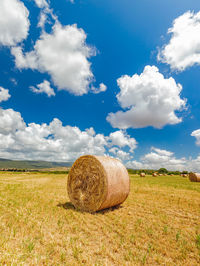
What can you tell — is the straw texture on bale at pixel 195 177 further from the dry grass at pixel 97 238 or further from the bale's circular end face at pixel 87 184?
the bale's circular end face at pixel 87 184

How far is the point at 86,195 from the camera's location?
737cm

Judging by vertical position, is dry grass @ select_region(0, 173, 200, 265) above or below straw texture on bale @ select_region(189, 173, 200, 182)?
below

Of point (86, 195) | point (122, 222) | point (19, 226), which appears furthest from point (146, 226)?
point (19, 226)

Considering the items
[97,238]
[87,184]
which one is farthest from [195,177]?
[97,238]

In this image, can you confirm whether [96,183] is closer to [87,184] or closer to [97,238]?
[87,184]

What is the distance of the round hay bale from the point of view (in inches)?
273

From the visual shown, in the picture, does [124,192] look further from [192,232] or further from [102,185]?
[192,232]

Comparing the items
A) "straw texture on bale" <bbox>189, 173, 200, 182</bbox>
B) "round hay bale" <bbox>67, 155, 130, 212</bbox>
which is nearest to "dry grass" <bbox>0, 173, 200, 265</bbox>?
"round hay bale" <bbox>67, 155, 130, 212</bbox>

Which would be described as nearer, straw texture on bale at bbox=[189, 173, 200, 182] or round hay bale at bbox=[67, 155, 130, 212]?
round hay bale at bbox=[67, 155, 130, 212]

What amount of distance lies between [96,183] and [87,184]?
0.57 m

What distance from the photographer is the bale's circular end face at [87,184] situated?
6.96 meters

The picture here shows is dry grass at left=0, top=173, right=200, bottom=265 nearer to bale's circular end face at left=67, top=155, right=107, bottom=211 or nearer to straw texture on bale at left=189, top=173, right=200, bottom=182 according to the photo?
bale's circular end face at left=67, top=155, right=107, bottom=211

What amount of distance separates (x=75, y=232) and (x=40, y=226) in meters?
1.09

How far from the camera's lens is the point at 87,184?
7586 mm
